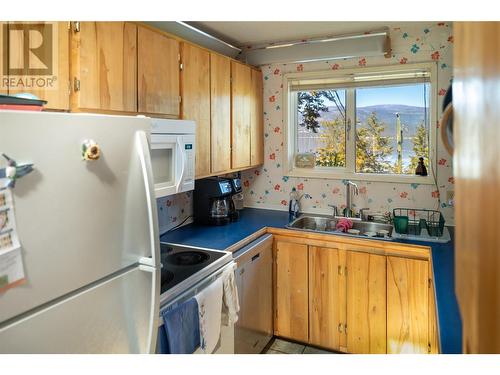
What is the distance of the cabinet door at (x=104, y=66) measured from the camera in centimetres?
161

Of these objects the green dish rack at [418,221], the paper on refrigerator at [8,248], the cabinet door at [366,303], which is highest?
the paper on refrigerator at [8,248]

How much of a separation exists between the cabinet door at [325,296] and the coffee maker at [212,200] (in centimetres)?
70

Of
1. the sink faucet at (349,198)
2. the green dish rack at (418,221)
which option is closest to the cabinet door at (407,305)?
the green dish rack at (418,221)

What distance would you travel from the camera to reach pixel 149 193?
1.37 m

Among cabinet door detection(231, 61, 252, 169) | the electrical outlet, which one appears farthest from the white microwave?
the electrical outlet

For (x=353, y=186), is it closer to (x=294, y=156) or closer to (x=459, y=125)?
(x=294, y=156)

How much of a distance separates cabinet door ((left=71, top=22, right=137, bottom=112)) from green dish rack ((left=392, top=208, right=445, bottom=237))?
1865 millimetres

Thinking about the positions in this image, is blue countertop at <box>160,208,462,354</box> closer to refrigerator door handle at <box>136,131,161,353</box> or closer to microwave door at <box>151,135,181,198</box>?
microwave door at <box>151,135,181,198</box>

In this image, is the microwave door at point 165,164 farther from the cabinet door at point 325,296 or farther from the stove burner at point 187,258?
the cabinet door at point 325,296

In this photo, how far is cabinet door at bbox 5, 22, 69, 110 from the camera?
57.5 inches

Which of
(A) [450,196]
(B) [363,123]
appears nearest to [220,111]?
(B) [363,123]

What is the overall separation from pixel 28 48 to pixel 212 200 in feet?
5.33

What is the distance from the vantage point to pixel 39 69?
1510mm

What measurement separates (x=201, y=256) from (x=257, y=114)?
1.60 m
